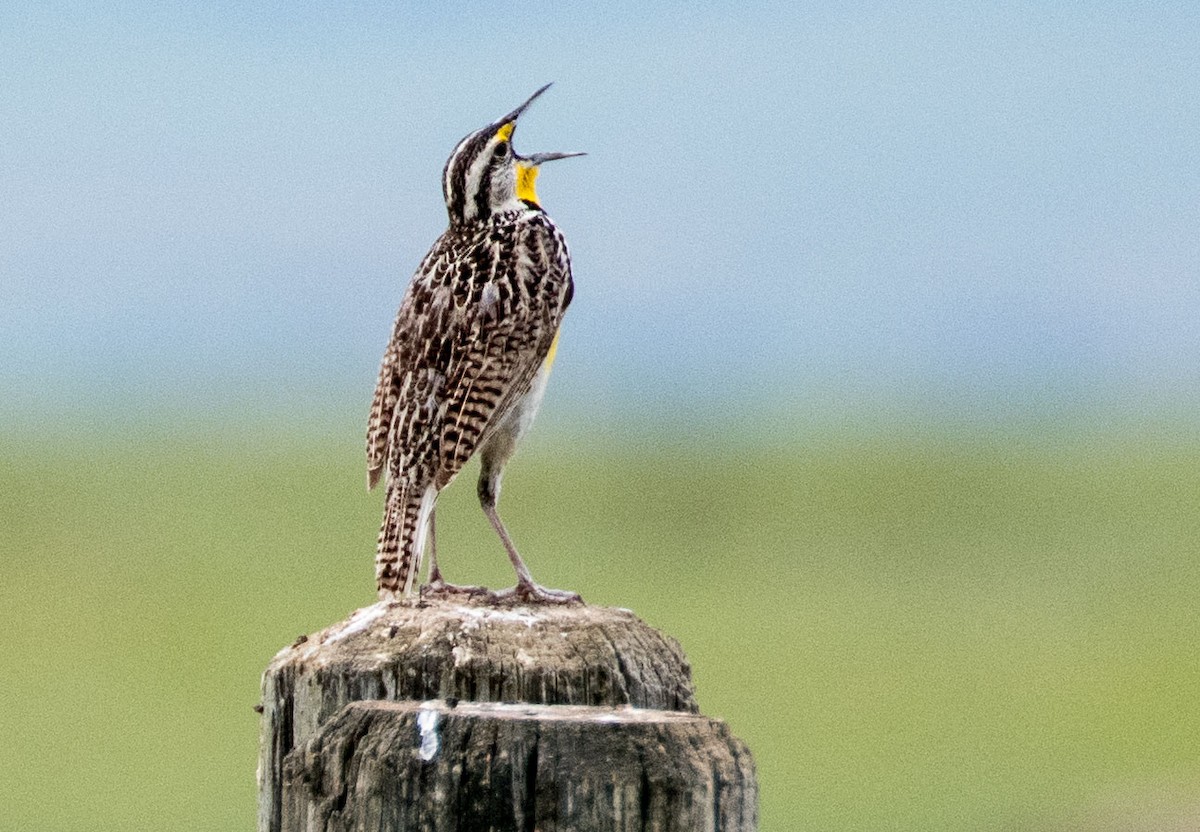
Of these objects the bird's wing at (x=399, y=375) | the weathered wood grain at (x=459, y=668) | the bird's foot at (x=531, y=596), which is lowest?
→ the weathered wood grain at (x=459, y=668)

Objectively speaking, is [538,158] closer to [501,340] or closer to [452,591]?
[501,340]

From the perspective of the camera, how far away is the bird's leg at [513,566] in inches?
185

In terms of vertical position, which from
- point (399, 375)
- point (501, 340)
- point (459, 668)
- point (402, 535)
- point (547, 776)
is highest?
point (501, 340)

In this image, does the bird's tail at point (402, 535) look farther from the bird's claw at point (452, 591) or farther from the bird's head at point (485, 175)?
the bird's head at point (485, 175)

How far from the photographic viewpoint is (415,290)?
5.95 m

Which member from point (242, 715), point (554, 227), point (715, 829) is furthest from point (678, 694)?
point (242, 715)

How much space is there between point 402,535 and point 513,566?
38cm

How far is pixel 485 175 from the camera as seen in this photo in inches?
249

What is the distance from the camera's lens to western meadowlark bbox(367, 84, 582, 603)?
18.3 ft

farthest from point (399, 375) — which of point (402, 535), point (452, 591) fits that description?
point (452, 591)

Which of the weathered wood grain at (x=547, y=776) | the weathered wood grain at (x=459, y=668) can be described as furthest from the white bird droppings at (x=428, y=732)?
the weathered wood grain at (x=459, y=668)

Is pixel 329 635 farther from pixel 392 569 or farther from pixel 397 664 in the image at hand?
pixel 392 569

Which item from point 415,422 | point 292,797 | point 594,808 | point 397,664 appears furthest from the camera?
point 415,422

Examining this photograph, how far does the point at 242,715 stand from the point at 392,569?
52.4 ft
